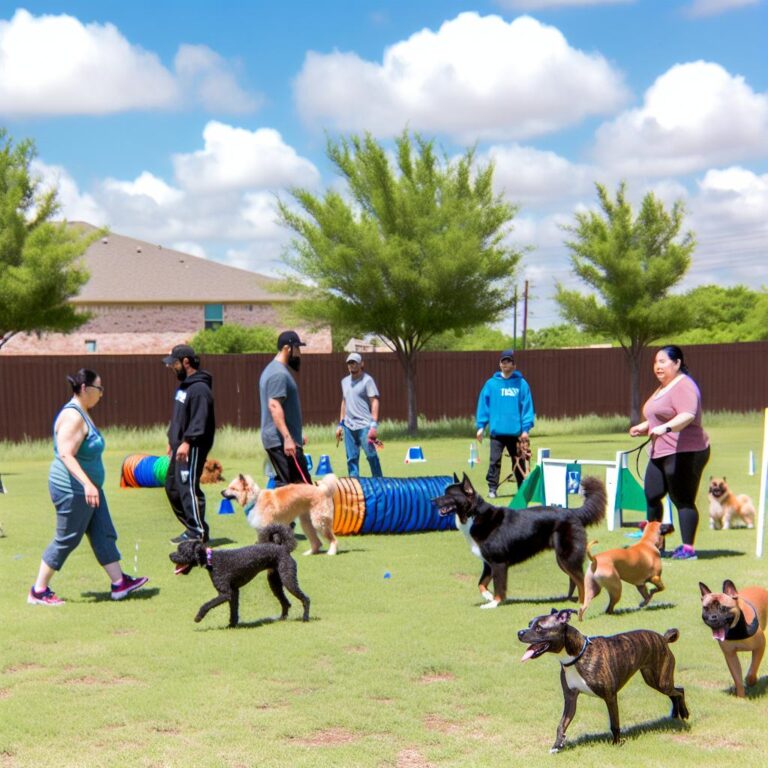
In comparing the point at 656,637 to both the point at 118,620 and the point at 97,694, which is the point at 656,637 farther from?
the point at 118,620

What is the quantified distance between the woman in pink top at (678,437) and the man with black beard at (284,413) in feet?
10.6

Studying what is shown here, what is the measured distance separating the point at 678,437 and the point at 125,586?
16.2 ft

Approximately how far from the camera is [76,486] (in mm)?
8164

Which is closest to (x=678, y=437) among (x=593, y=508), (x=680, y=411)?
(x=680, y=411)

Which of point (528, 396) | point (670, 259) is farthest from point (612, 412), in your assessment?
point (528, 396)

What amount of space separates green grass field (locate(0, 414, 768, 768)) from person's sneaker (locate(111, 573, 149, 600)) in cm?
9

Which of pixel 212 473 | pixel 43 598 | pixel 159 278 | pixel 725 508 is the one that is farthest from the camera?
pixel 159 278

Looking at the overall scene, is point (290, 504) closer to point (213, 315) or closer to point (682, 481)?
point (682, 481)

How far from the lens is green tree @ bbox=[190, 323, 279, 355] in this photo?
161ft

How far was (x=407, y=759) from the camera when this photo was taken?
4.86 metres

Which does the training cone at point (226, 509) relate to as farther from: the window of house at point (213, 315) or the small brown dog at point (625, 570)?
the window of house at point (213, 315)

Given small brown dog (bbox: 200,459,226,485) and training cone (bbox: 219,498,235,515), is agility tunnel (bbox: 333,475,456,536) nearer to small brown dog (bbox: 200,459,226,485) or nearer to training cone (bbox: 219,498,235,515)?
training cone (bbox: 219,498,235,515)

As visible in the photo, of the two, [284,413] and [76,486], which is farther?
[284,413]

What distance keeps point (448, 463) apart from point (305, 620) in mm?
13667
